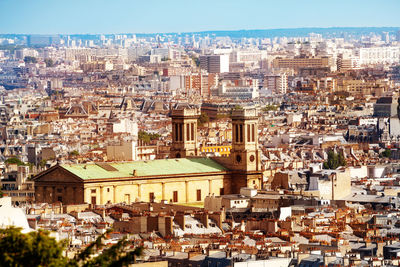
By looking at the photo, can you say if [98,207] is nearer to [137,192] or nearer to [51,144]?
[137,192]

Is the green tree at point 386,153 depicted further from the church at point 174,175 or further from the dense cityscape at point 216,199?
the church at point 174,175

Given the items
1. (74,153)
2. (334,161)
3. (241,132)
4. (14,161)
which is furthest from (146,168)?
(74,153)

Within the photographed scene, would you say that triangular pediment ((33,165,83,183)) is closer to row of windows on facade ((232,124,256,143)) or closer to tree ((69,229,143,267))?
row of windows on facade ((232,124,256,143))

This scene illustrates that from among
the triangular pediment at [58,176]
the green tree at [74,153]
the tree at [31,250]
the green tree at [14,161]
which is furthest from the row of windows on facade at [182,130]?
the tree at [31,250]

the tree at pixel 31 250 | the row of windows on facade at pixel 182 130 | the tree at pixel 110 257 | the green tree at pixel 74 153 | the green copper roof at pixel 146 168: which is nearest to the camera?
the tree at pixel 31 250

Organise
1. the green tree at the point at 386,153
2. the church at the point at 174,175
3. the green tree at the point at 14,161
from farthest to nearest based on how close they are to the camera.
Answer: the green tree at the point at 386,153 → the green tree at the point at 14,161 → the church at the point at 174,175

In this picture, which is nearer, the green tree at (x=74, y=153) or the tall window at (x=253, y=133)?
the tall window at (x=253, y=133)

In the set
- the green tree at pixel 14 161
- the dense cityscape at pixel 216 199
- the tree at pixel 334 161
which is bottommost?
the green tree at pixel 14 161
